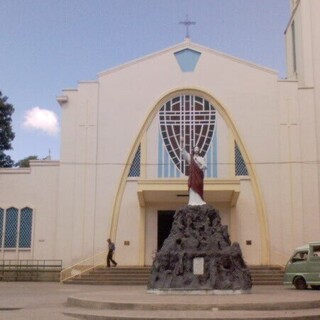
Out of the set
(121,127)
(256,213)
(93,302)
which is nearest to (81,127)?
(121,127)

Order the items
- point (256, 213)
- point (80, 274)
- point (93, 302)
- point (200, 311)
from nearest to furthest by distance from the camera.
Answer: point (200, 311) → point (93, 302) → point (80, 274) → point (256, 213)

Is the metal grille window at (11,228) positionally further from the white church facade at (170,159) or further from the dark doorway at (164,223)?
the dark doorway at (164,223)

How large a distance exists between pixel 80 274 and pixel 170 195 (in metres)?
5.28

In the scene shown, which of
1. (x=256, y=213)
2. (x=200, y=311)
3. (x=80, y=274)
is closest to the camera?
(x=200, y=311)

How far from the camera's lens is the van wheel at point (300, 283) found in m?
18.4

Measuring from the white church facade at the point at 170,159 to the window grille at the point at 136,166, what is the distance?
5cm

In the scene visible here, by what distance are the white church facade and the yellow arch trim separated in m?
0.05

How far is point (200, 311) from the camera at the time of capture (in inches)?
430

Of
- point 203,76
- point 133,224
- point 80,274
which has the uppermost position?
point 203,76

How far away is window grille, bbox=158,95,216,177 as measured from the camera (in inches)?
1020

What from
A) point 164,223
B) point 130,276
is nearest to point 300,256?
point 130,276

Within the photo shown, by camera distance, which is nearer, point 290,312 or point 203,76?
point 290,312

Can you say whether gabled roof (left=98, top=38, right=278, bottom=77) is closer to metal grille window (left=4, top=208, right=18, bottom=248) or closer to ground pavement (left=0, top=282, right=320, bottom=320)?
metal grille window (left=4, top=208, right=18, bottom=248)

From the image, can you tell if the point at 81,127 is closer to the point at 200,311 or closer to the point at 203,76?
the point at 203,76
